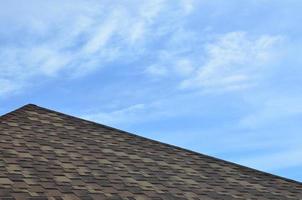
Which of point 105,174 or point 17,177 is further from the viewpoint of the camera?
point 105,174

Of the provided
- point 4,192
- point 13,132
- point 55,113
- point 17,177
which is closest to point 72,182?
point 17,177

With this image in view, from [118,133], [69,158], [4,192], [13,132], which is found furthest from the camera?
[118,133]

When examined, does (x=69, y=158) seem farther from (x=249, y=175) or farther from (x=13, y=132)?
(x=249, y=175)

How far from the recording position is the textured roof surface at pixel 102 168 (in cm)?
965

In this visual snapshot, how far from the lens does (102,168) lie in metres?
11.3

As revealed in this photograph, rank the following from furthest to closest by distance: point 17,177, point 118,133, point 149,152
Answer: point 118,133
point 149,152
point 17,177

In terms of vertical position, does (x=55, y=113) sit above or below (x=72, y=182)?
above

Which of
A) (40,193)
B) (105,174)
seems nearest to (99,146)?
(105,174)

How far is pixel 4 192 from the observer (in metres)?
8.55

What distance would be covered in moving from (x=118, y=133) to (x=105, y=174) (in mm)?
3761

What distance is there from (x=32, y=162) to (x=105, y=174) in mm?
1387

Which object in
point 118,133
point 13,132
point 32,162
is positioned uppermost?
point 118,133

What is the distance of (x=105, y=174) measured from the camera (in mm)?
10891

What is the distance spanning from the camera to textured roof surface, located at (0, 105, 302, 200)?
31.7ft
